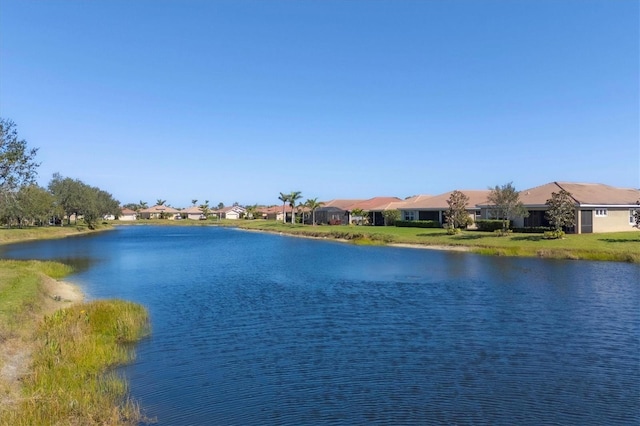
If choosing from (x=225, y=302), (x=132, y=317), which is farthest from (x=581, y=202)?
(x=132, y=317)

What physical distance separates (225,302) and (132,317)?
6581mm

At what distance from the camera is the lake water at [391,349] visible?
1274cm

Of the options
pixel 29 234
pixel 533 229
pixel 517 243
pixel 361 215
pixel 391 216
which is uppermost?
pixel 361 215

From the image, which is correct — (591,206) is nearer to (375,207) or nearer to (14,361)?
(375,207)

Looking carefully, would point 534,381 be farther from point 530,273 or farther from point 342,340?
point 530,273

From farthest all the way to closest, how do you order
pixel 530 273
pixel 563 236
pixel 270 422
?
pixel 563 236 < pixel 530 273 < pixel 270 422

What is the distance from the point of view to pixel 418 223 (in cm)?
7919

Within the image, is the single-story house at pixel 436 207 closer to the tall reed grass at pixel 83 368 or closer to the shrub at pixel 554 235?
the shrub at pixel 554 235

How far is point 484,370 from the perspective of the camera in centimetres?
1552

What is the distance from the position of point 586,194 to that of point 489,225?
39.7ft

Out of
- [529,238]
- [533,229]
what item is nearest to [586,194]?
[533,229]

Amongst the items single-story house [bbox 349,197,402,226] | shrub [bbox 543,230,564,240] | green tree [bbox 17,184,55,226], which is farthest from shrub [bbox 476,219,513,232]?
green tree [bbox 17,184,55,226]

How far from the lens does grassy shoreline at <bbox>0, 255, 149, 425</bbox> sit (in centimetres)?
1105

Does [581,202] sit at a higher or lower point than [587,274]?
higher
